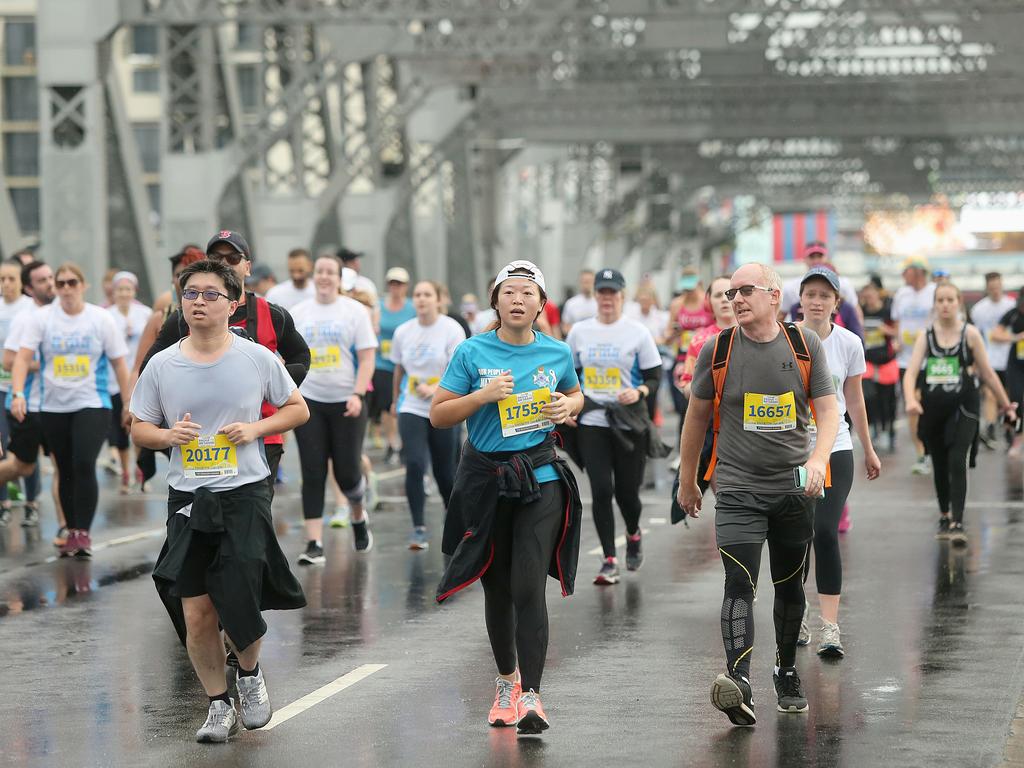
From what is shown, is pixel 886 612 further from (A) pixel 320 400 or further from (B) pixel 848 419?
(A) pixel 320 400

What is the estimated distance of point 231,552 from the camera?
7418mm

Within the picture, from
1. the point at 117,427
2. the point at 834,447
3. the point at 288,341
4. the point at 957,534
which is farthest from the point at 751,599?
the point at 117,427

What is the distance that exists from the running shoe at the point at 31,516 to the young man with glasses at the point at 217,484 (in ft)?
25.4

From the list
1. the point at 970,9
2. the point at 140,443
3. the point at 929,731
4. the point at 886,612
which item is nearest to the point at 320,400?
the point at 886,612

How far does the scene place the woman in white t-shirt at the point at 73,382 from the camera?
515 inches

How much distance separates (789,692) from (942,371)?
6.30 metres

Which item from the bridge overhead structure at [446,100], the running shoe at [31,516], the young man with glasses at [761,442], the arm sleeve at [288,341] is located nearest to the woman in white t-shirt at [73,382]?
the running shoe at [31,516]

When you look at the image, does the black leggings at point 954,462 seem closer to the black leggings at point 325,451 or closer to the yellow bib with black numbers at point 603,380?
the yellow bib with black numbers at point 603,380

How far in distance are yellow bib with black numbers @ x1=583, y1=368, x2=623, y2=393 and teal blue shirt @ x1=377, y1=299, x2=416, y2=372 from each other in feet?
19.6

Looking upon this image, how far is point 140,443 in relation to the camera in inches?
300

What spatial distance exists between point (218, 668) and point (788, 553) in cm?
224

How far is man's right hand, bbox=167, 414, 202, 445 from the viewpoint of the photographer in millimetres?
7449

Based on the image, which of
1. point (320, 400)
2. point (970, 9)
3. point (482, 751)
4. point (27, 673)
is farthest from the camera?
point (970, 9)

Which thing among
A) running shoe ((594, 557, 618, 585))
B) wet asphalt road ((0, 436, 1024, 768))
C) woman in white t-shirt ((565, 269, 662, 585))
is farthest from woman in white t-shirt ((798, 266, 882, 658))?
woman in white t-shirt ((565, 269, 662, 585))
